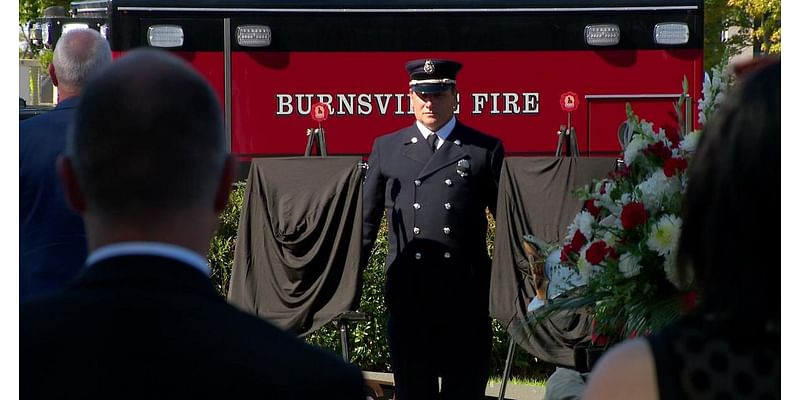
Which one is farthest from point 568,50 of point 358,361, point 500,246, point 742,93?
point 742,93

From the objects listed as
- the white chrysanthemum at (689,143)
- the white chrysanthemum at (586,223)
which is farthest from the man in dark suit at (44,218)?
the white chrysanthemum at (689,143)

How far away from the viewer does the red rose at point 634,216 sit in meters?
4.17

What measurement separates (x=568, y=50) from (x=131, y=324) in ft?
34.8

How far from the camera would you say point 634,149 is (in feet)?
14.8

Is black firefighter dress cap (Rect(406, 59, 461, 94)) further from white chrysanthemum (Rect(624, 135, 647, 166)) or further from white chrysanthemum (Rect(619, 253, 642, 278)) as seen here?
white chrysanthemum (Rect(619, 253, 642, 278))

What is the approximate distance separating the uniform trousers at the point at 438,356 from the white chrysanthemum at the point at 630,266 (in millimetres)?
2495

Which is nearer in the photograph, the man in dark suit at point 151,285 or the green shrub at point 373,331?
the man in dark suit at point 151,285

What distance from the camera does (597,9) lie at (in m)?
12.0

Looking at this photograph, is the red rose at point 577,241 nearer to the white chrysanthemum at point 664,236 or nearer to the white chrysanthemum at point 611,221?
the white chrysanthemum at point 611,221

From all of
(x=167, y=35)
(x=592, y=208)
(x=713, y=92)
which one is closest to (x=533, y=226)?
(x=592, y=208)

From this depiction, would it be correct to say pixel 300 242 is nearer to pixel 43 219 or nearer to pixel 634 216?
pixel 43 219

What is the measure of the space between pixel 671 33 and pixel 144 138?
34.8ft

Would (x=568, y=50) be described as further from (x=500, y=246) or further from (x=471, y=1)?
(x=500, y=246)

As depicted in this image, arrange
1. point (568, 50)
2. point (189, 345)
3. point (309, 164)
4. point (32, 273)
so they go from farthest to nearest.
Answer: point (568, 50) → point (309, 164) → point (32, 273) → point (189, 345)
